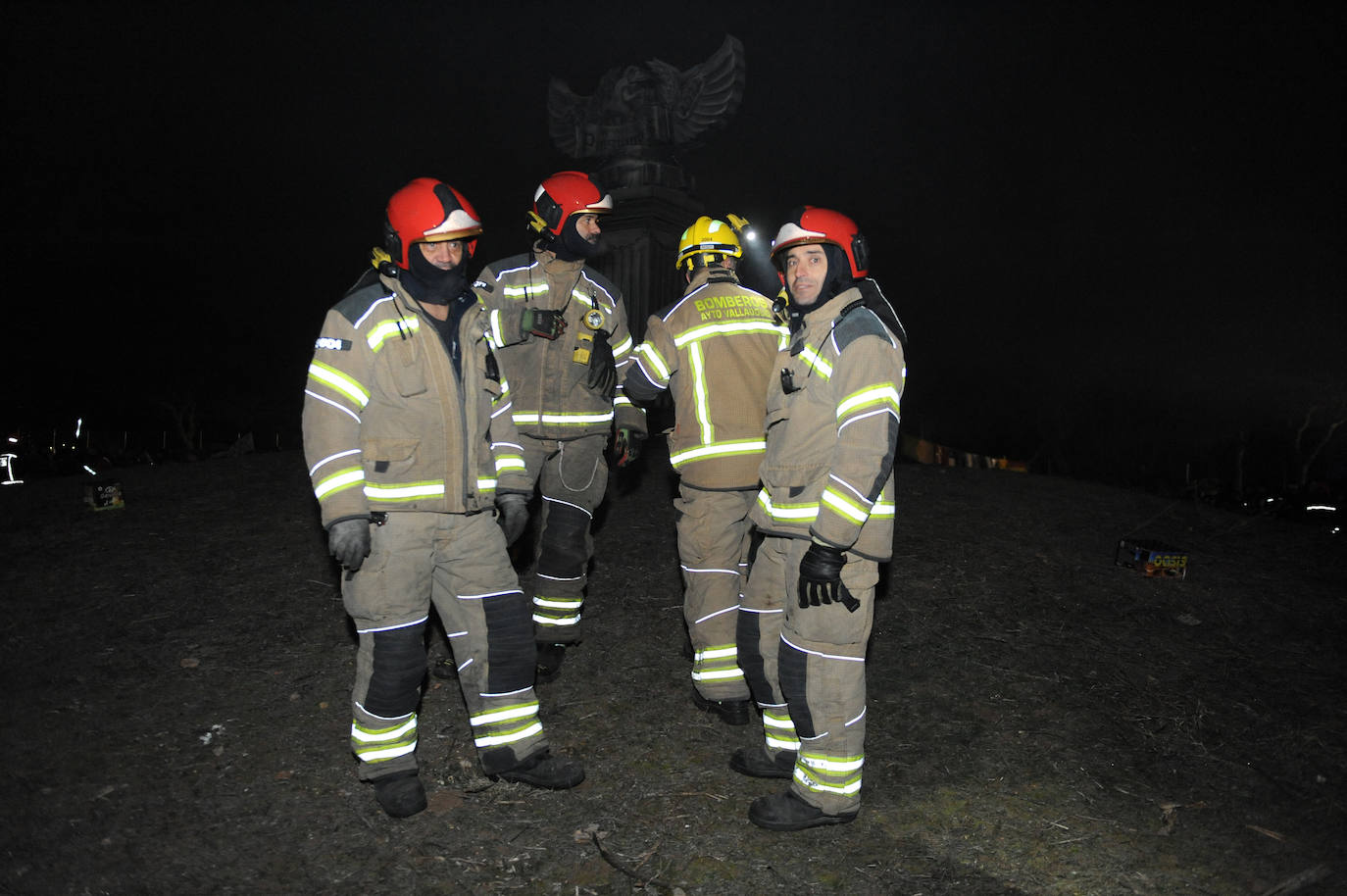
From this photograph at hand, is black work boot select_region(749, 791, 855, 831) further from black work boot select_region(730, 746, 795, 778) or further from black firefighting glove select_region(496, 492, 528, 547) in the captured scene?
black firefighting glove select_region(496, 492, 528, 547)

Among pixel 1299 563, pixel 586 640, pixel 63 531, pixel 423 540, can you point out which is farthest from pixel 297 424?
pixel 1299 563

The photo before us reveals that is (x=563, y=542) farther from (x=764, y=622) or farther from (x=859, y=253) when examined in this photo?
(x=859, y=253)

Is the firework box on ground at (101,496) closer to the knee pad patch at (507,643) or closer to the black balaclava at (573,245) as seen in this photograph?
the black balaclava at (573,245)

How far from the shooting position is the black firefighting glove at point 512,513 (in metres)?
3.95

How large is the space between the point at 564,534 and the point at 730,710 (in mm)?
1312

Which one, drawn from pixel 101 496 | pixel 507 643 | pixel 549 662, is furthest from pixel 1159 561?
pixel 101 496

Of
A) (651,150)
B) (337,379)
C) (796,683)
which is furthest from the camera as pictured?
(651,150)

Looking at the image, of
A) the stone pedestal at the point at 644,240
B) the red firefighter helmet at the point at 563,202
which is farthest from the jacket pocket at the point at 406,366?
the stone pedestal at the point at 644,240

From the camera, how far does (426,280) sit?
354 centimetres

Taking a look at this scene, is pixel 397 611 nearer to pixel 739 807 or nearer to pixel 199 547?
pixel 739 807

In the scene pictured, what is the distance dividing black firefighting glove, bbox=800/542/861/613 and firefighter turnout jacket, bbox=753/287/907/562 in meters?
0.06

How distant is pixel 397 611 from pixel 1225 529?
801cm

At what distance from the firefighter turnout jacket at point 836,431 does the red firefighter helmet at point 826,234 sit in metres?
0.13

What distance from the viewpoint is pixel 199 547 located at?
657 cm
